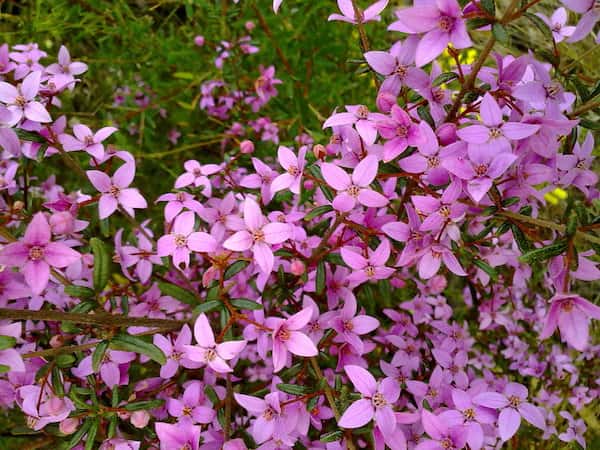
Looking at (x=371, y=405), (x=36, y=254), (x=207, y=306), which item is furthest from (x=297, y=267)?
(x=36, y=254)

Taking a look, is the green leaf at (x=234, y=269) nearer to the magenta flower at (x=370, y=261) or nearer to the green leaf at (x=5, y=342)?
the magenta flower at (x=370, y=261)

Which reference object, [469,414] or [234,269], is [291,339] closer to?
[234,269]

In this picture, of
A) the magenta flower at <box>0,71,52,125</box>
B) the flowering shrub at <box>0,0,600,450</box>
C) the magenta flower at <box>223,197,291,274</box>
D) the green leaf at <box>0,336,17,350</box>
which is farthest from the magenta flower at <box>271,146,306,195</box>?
the green leaf at <box>0,336,17,350</box>

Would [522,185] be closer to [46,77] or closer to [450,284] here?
[46,77]

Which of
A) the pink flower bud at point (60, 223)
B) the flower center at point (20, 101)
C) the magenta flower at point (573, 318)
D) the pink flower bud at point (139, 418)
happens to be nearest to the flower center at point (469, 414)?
the magenta flower at point (573, 318)

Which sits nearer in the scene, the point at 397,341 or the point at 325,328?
the point at 325,328

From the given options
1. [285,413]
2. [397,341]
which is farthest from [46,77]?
[397,341]

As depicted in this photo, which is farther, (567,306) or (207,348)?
(207,348)
